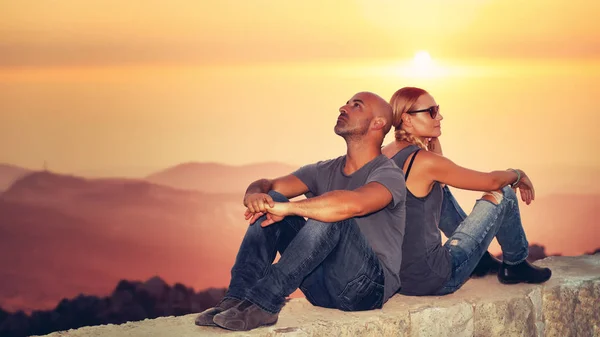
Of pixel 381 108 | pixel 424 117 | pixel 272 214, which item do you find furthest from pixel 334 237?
pixel 424 117

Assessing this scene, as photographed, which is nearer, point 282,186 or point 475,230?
point 282,186

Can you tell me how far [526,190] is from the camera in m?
5.86

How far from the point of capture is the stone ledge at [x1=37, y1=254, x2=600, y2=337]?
4961 millimetres

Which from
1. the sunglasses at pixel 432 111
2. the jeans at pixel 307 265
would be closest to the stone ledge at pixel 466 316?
the jeans at pixel 307 265

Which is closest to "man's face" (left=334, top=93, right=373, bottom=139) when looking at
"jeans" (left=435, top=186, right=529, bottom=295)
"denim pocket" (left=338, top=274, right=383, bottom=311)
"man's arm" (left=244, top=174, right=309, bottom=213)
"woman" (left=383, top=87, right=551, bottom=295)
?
"woman" (left=383, top=87, right=551, bottom=295)

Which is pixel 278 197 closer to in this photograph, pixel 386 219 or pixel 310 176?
pixel 310 176

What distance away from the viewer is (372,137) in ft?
16.5

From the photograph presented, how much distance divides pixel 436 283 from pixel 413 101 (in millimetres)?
1159

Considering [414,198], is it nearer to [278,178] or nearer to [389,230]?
[389,230]

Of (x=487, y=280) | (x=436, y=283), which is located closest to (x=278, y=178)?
(x=436, y=283)

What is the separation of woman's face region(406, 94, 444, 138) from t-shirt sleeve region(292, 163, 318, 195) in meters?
0.66

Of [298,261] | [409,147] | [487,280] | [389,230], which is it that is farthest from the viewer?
[487,280]

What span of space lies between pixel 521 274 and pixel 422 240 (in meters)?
1.30

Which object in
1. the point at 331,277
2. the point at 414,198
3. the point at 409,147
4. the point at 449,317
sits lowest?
the point at 449,317
